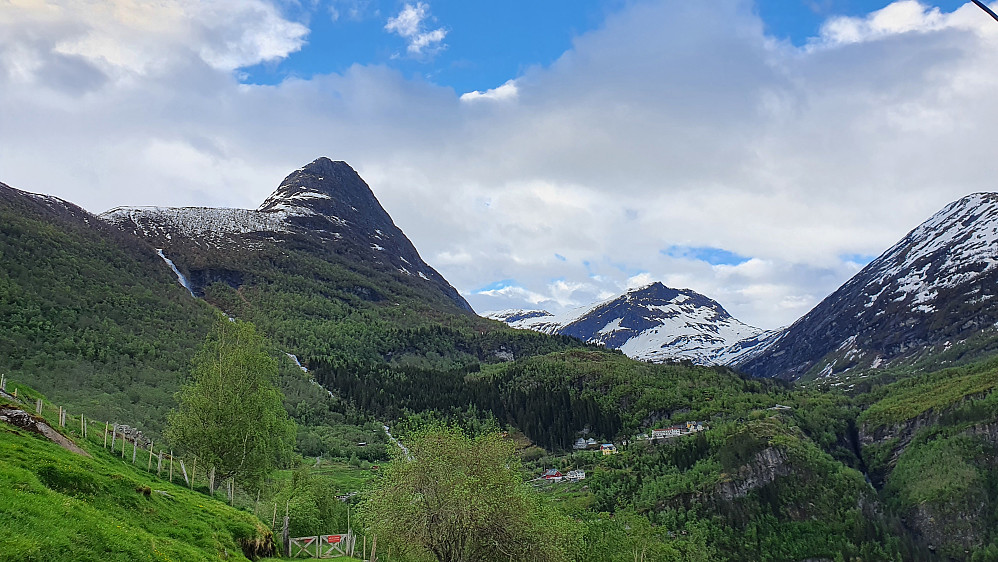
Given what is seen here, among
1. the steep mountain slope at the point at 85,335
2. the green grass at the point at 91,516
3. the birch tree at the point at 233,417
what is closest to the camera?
the green grass at the point at 91,516

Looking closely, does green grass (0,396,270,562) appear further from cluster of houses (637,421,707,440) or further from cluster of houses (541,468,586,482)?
cluster of houses (637,421,707,440)

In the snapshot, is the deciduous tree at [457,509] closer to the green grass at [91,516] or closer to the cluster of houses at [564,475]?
the green grass at [91,516]

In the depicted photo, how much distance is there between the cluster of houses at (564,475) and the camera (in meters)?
159

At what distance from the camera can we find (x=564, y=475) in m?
163

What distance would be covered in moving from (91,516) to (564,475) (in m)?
153

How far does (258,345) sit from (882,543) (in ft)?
508

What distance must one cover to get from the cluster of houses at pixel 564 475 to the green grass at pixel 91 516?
133m

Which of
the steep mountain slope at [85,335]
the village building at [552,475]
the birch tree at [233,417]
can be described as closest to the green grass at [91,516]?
the birch tree at [233,417]

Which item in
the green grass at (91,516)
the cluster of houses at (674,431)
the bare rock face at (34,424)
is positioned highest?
the bare rock face at (34,424)

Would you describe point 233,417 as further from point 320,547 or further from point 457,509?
point 457,509

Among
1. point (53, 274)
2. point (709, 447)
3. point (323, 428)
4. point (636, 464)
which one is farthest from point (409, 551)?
point (53, 274)

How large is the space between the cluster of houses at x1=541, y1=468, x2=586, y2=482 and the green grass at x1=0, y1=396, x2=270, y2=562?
13331cm

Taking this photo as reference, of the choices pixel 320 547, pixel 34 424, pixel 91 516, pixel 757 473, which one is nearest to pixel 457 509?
pixel 320 547

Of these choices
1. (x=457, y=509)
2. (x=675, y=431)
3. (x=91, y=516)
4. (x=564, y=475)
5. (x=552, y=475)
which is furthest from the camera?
(x=675, y=431)
